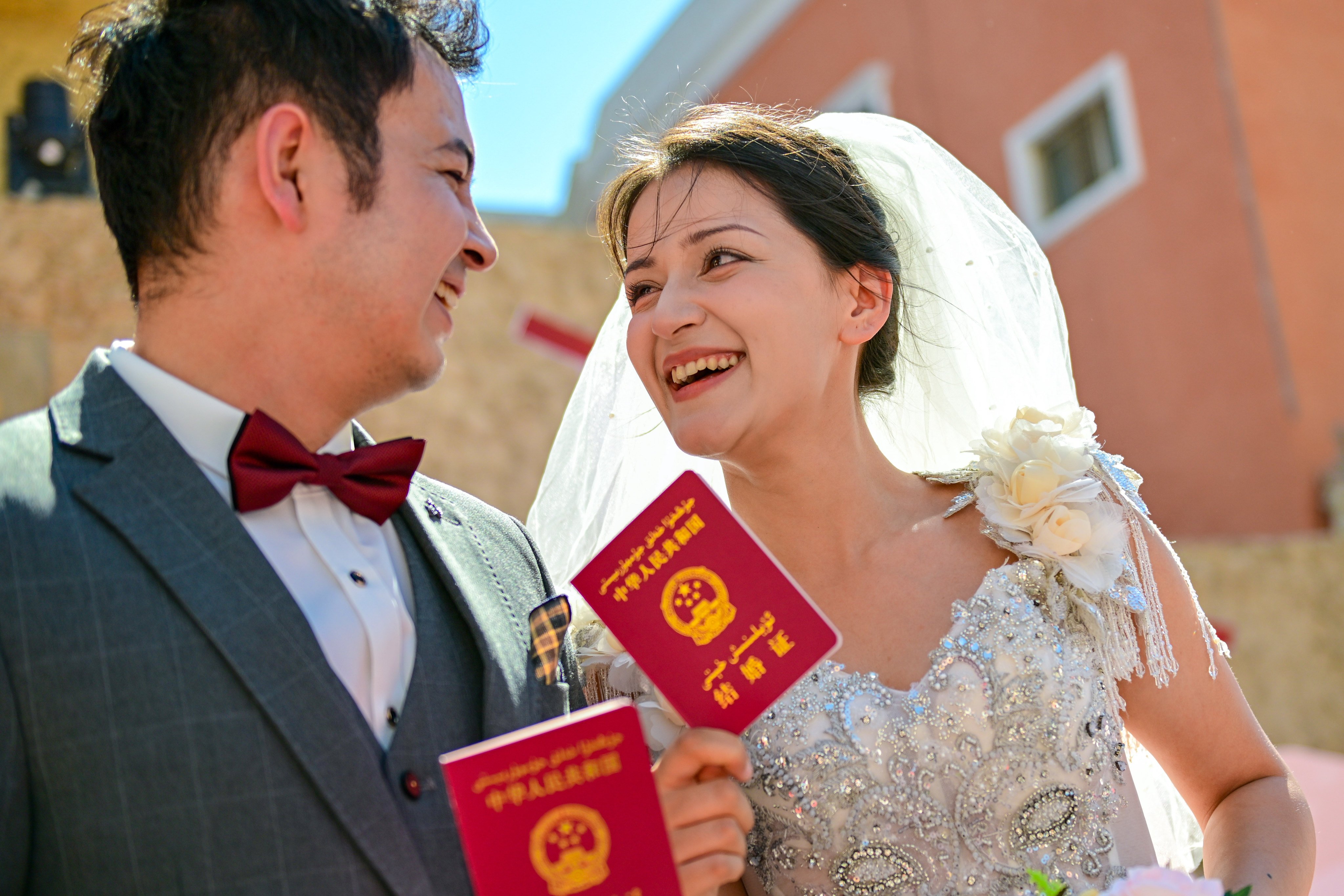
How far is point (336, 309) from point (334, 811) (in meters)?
0.71

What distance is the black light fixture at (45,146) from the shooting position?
25.1 feet

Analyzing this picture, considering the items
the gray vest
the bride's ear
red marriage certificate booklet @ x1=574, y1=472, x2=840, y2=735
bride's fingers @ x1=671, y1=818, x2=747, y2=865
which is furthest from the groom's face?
the bride's ear

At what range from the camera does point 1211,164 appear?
29.9 feet

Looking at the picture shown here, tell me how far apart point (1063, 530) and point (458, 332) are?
6.58 m

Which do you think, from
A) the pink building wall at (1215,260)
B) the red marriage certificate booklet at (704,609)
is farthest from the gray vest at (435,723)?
the pink building wall at (1215,260)

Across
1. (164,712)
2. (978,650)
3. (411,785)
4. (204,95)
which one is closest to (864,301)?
(978,650)

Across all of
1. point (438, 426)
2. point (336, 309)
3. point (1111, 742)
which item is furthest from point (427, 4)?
point (438, 426)

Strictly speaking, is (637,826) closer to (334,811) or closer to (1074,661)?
(334,811)

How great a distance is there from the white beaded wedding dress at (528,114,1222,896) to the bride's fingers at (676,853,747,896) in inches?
26.1

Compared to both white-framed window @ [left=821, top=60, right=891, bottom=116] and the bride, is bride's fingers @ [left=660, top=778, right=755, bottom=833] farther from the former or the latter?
white-framed window @ [left=821, top=60, right=891, bottom=116]

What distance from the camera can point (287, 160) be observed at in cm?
180

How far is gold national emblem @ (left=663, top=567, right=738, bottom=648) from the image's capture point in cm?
157

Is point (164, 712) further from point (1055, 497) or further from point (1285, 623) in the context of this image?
point (1285, 623)

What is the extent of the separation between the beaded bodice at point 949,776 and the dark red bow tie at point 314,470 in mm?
909
